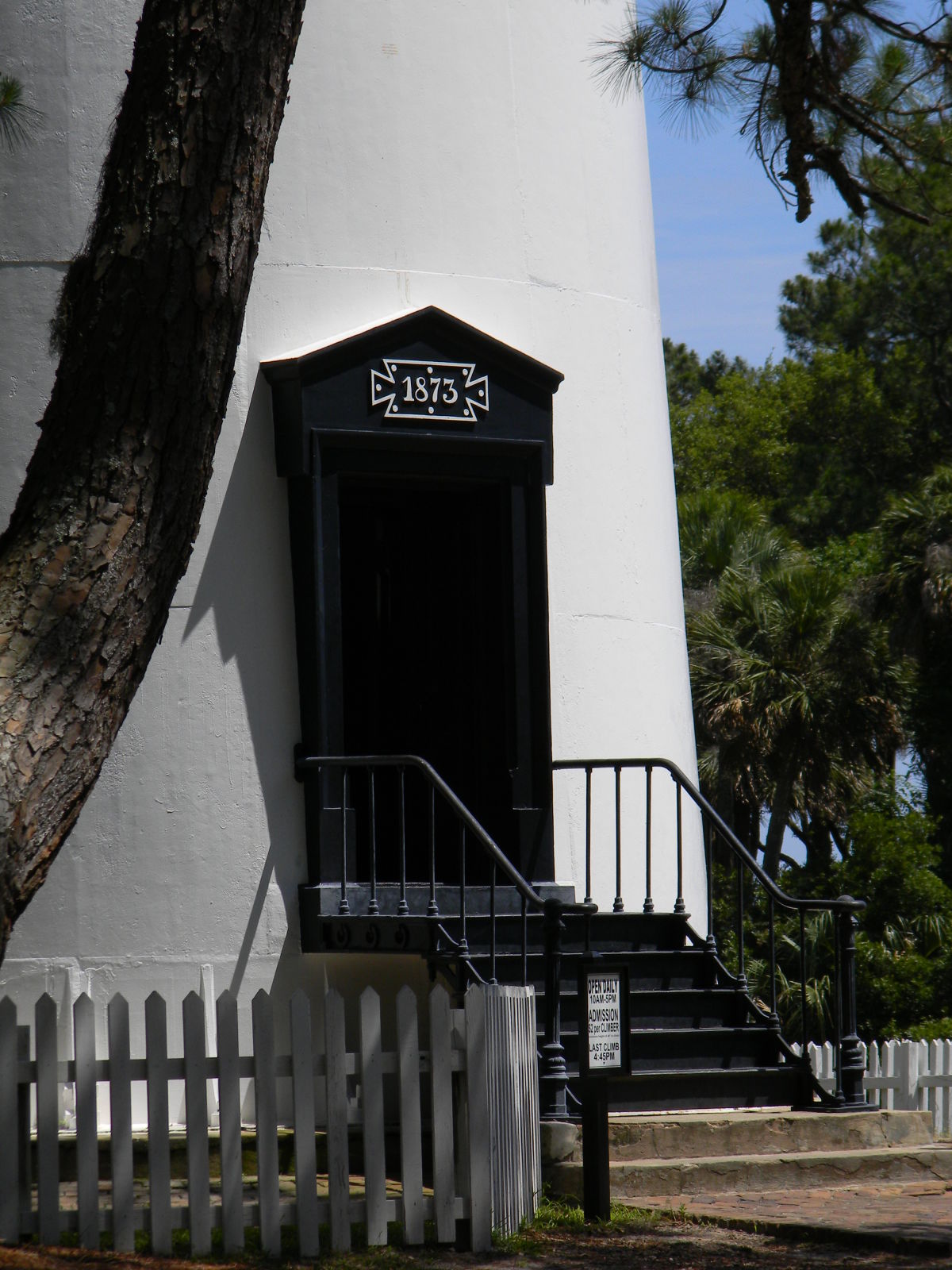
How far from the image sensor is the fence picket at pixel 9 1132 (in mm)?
6680

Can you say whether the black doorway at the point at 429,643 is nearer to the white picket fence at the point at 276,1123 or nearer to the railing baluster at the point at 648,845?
the railing baluster at the point at 648,845

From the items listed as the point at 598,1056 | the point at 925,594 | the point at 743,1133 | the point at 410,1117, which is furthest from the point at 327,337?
the point at 925,594

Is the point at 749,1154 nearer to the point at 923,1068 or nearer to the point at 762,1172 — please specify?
the point at 762,1172

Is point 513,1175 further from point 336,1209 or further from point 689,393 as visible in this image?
point 689,393

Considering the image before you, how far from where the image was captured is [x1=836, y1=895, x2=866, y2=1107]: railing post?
8.95 metres

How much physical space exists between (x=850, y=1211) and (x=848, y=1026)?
157cm

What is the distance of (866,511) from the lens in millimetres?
39875

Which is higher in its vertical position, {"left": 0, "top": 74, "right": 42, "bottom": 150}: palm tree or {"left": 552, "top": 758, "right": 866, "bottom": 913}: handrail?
{"left": 0, "top": 74, "right": 42, "bottom": 150}: palm tree

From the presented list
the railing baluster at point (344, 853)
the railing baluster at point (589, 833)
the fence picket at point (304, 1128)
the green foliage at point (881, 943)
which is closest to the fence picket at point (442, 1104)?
the fence picket at point (304, 1128)

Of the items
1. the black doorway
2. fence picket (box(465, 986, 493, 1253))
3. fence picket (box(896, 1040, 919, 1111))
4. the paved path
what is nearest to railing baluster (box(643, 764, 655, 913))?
the black doorway

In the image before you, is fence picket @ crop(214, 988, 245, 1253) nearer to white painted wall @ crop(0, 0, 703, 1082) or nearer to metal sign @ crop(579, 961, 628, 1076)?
metal sign @ crop(579, 961, 628, 1076)

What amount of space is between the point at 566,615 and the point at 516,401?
A: 1.19m

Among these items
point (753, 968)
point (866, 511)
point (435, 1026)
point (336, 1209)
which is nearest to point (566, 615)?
point (435, 1026)

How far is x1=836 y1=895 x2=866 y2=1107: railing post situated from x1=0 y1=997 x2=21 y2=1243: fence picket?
161 inches
